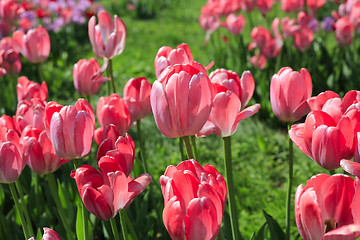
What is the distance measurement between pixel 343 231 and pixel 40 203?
5.39 ft

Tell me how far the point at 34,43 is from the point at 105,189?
1743mm

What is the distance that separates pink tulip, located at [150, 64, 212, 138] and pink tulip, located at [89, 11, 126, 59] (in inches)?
37.3

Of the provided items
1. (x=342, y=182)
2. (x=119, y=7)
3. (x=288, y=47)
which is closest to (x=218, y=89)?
(x=342, y=182)

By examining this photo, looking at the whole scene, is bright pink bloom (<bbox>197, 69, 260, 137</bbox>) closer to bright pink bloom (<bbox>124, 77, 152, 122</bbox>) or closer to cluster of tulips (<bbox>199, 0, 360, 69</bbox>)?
bright pink bloom (<bbox>124, 77, 152, 122</bbox>)

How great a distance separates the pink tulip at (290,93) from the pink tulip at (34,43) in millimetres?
1619

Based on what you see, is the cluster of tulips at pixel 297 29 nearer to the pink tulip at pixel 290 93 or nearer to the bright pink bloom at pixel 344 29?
the bright pink bloom at pixel 344 29

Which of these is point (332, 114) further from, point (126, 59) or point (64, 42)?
point (64, 42)

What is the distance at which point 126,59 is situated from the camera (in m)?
5.69

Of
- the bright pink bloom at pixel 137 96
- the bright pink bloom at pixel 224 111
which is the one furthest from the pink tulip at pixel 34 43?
the bright pink bloom at pixel 224 111

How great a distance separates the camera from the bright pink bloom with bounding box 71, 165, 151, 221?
3.51 ft

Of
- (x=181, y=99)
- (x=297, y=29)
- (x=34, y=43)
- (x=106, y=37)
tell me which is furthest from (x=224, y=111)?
(x=297, y=29)

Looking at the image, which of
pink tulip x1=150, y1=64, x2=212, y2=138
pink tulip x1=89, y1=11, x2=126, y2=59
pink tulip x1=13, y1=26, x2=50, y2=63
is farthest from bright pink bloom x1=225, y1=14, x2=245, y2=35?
pink tulip x1=150, y1=64, x2=212, y2=138

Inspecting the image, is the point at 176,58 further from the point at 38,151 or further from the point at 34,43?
the point at 34,43

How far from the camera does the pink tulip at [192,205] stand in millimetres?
896
